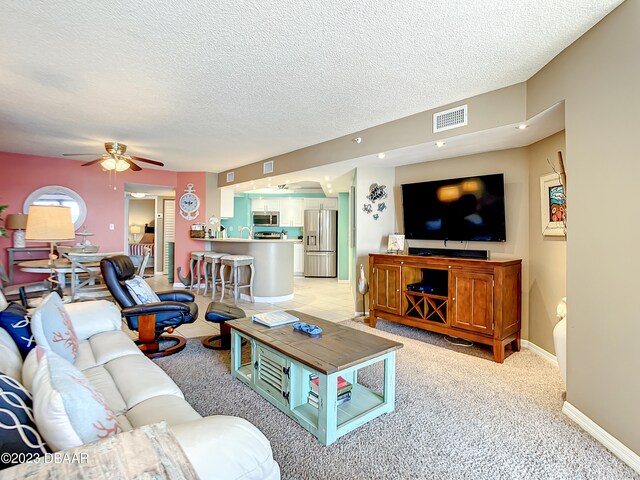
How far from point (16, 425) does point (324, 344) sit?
162 cm

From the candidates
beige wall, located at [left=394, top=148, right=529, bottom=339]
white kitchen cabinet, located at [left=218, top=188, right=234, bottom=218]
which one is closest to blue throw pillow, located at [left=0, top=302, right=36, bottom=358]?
beige wall, located at [left=394, top=148, right=529, bottom=339]

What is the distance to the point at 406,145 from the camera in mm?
3635

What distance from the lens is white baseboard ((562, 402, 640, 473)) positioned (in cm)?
172

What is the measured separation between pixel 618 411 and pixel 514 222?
7.16 ft

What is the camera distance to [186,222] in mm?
7109

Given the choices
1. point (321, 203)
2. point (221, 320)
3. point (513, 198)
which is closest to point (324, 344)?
point (221, 320)

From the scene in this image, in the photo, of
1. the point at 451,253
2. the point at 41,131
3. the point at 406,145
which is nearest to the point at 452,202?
the point at 451,253

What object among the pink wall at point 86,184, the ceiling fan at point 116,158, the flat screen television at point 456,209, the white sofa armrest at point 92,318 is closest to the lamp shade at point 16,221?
the pink wall at point 86,184

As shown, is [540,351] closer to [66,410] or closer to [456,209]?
[456,209]

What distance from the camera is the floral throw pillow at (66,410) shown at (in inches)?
34.0

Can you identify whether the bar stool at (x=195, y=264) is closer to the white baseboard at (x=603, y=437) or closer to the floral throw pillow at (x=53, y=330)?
the floral throw pillow at (x=53, y=330)

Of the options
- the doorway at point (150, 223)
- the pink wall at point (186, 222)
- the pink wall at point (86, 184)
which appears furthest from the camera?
the doorway at point (150, 223)

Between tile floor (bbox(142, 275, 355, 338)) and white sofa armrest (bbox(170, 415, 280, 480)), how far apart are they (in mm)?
2955

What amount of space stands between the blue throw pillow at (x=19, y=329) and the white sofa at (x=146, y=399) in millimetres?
50
